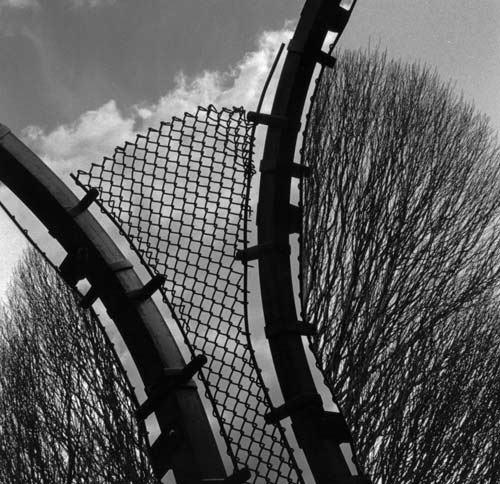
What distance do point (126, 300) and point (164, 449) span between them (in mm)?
303

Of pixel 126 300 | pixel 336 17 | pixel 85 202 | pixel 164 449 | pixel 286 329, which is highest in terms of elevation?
pixel 336 17

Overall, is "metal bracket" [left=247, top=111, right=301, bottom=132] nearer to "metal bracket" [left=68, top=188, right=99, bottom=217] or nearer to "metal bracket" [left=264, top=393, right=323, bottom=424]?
"metal bracket" [left=68, top=188, right=99, bottom=217]

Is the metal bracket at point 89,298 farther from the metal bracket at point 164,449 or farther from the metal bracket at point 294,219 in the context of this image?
the metal bracket at point 294,219

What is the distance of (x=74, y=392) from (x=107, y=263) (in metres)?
5.98

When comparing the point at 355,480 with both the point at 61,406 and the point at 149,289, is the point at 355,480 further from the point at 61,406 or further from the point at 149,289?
the point at 61,406

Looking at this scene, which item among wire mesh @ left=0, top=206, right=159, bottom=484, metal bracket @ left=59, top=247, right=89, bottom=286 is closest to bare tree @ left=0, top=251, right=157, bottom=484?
wire mesh @ left=0, top=206, right=159, bottom=484

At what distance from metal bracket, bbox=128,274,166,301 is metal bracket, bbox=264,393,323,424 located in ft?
1.15

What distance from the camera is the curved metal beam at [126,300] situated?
4.19 ft

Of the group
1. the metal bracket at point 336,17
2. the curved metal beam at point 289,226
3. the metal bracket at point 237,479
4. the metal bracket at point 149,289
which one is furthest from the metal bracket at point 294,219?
the metal bracket at point 237,479

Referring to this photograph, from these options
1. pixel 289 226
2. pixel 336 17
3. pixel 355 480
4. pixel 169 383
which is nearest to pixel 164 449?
pixel 169 383

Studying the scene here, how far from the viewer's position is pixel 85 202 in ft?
4.65

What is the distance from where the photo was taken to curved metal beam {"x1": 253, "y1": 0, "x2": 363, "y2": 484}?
4.41ft

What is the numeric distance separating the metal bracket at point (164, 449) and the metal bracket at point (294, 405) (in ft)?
0.67

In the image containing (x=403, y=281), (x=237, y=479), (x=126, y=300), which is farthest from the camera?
(x=403, y=281)
